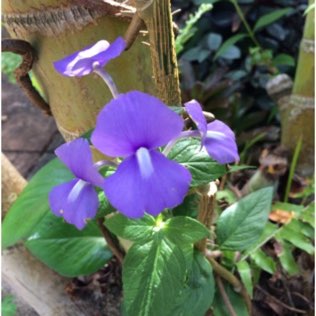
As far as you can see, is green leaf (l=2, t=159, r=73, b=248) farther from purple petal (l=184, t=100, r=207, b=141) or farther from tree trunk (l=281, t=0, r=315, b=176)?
tree trunk (l=281, t=0, r=315, b=176)

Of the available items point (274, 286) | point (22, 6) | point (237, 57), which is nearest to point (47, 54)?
point (22, 6)

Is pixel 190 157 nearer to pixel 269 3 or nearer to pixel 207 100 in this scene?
pixel 207 100

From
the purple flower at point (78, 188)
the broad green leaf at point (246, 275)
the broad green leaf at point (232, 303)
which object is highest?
the purple flower at point (78, 188)

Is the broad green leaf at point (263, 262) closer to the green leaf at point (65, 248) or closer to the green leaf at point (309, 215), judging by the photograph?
the green leaf at point (309, 215)

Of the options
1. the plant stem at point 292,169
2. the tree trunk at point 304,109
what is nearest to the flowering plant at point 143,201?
the plant stem at point 292,169

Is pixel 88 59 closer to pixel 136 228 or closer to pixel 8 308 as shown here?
pixel 136 228

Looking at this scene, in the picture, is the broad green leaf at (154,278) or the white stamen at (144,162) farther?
the broad green leaf at (154,278)

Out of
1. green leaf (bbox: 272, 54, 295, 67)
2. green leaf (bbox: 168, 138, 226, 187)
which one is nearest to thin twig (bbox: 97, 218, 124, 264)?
green leaf (bbox: 168, 138, 226, 187)

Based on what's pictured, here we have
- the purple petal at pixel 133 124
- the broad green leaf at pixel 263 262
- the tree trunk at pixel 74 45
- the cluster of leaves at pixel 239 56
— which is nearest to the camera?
the purple petal at pixel 133 124
